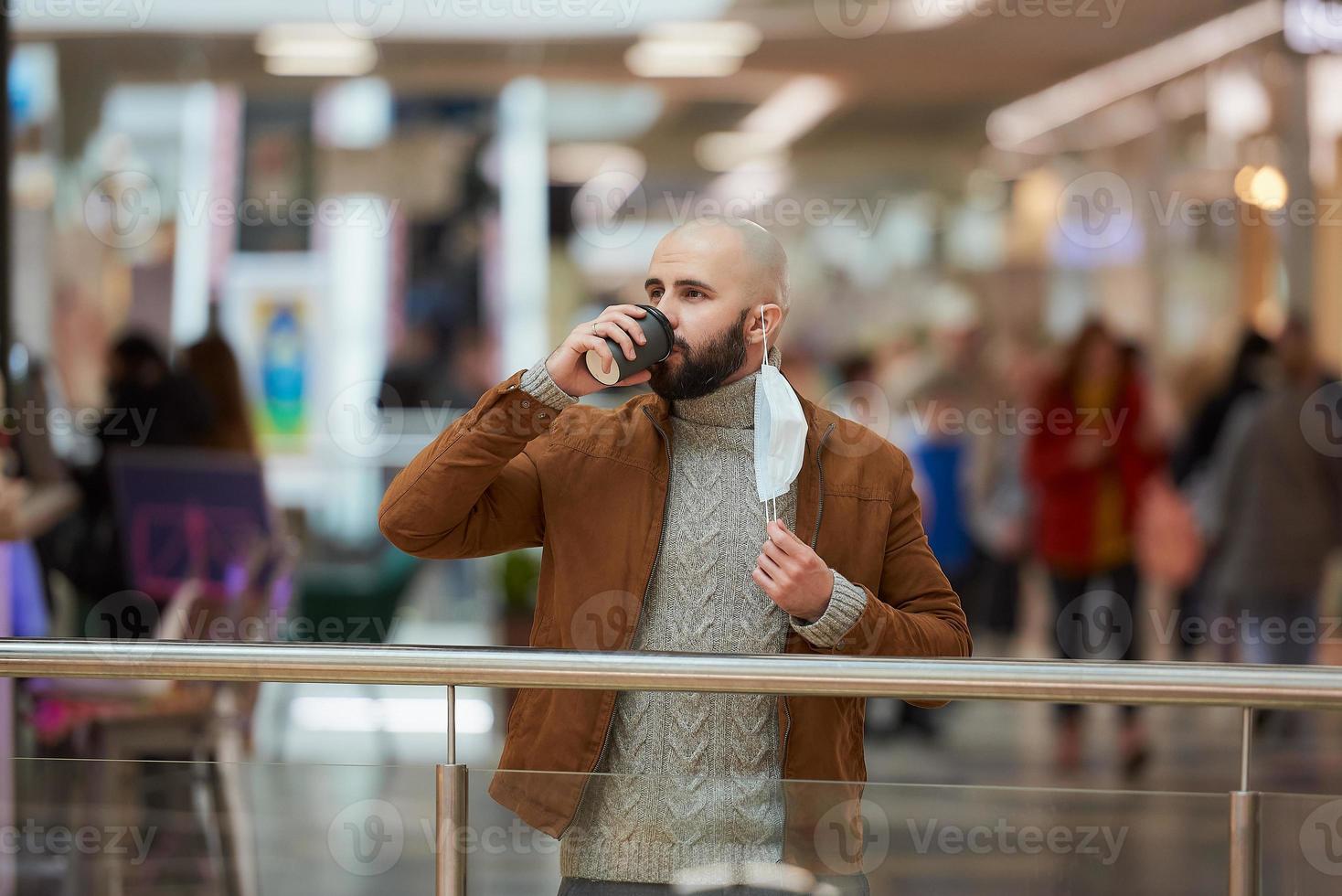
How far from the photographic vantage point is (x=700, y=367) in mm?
1797

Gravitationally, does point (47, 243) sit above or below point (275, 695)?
above

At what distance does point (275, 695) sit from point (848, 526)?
14.8 feet

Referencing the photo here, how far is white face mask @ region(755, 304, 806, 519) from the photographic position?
178cm

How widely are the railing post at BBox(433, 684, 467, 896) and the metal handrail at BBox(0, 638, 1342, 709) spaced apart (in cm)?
9

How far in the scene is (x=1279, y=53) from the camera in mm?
7500

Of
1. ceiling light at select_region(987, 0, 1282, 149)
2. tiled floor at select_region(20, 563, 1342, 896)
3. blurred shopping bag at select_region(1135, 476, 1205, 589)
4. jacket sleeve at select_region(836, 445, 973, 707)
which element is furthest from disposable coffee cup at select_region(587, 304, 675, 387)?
ceiling light at select_region(987, 0, 1282, 149)

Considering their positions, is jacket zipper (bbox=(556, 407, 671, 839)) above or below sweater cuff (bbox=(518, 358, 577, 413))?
below

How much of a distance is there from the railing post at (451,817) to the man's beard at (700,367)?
1.53ft

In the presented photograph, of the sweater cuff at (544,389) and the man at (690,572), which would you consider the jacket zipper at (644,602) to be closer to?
the man at (690,572)

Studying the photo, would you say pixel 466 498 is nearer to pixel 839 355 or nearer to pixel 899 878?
pixel 899 878

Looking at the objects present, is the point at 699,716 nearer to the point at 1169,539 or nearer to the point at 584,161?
the point at 1169,539

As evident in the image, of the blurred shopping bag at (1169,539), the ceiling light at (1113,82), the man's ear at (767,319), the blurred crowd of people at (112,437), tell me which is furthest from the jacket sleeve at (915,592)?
the ceiling light at (1113,82)

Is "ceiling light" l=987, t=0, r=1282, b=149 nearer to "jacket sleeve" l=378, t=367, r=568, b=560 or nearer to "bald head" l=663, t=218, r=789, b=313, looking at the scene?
"bald head" l=663, t=218, r=789, b=313

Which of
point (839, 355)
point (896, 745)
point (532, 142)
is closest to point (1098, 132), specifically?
point (839, 355)
